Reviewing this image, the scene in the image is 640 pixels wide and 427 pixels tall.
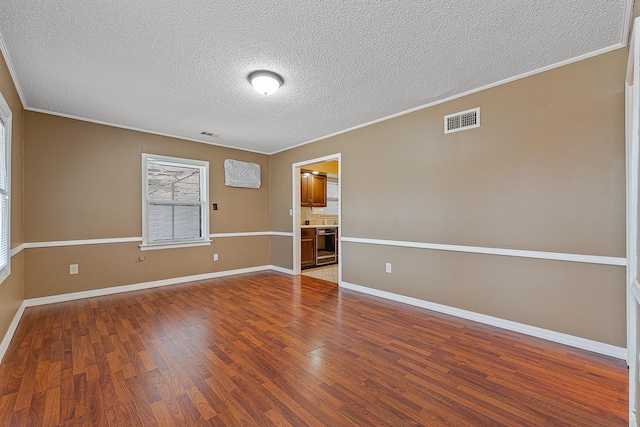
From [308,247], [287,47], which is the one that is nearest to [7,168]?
[287,47]

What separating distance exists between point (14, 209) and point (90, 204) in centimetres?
100

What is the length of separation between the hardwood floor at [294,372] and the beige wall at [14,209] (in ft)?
0.94

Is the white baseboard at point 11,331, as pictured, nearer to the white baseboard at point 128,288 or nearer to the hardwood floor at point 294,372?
the hardwood floor at point 294,372

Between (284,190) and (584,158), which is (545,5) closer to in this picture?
(584,158)

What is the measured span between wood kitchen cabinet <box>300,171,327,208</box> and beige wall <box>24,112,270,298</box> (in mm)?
1843

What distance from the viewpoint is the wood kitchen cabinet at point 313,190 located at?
19.8 feet

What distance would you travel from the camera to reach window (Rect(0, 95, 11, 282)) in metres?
2.46

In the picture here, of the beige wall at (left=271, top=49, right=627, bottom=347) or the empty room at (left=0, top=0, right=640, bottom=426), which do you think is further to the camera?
the beige wall at (left=271, top=49, right=627, bottom=347)

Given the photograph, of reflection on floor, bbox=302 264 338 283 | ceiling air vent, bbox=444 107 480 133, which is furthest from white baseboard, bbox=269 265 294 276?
ceiling air vent, bbox=444 107 480 133

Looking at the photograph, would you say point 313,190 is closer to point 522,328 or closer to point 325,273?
point 325,273

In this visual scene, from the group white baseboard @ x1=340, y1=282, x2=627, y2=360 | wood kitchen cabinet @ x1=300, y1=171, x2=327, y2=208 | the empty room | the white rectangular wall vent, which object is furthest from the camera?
wood kitchen cabinet @ x1=300, y1=171, x2=327, y2=208

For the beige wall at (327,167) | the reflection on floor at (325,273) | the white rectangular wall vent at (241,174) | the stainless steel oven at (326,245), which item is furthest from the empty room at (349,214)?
the beige wall at (327,167)

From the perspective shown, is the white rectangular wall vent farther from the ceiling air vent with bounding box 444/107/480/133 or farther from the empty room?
the ceiling air vent with bounding box 444/107/480/133

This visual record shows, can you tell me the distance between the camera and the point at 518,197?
9.01ft
